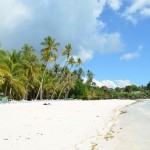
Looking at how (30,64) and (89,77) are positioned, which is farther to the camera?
(89,77)

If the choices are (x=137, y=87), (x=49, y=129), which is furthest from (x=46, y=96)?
(x=137, y=87)

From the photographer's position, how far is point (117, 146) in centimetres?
1291

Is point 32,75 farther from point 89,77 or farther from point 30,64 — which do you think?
point 89,77

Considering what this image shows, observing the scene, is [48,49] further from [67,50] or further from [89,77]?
→ [89,77]

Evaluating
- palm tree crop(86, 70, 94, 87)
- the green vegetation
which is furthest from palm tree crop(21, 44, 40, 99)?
palm tree crop(86, 70, 94, 87)

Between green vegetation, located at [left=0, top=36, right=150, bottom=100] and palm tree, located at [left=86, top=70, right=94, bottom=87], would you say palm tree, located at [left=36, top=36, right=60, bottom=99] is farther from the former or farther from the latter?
palm tree, located at [left=86, top=70, right=94, bottom=87]

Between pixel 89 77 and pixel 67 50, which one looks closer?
pixel 67 50

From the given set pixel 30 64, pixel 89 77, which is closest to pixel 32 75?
pixel 30 64

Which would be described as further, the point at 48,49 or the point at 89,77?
the point at 89,77

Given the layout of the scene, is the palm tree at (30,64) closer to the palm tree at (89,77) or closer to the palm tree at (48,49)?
the palm tree at (48,49)

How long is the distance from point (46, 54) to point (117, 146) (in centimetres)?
5128

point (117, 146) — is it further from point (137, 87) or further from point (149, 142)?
point (137, 87)

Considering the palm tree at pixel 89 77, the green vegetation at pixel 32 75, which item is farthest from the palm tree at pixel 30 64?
the palm tree at pixel 89 77

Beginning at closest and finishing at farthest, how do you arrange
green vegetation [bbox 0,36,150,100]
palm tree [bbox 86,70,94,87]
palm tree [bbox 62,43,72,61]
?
green vegetation [bbox 0,36,150,100] < palm tree [bbox 62,43,72,61] < palm tree [bbox 86,70,94,87]
